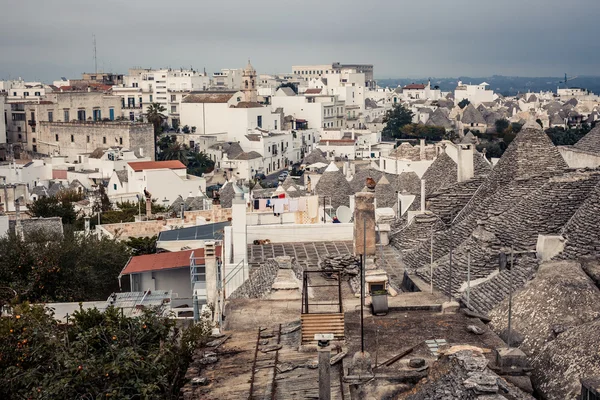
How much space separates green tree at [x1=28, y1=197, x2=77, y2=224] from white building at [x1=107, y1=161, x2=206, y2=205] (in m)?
7.13

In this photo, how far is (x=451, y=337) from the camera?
10.2 metres

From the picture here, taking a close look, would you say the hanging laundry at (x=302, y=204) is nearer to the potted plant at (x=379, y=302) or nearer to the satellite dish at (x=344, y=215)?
the satellite dish at (x=344, y=215)

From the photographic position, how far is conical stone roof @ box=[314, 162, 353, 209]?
36438 millimetres

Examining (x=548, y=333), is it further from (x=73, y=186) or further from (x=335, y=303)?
(x=73, y=186)

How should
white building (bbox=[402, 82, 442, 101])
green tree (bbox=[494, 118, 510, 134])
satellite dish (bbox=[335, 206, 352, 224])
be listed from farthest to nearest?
white building (bbox=[402, 82, 442, 101]) → green tree (bbox=[494, 118, 510, 134]) → satellite dish (bbox=[335, 206, 352, 224])

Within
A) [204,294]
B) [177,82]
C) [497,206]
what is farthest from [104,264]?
[177,82]

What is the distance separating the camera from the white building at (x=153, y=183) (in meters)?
51.7

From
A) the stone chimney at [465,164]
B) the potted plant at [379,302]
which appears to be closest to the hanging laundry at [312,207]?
the stone chimney at [465,164]

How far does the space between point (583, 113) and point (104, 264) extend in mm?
107461

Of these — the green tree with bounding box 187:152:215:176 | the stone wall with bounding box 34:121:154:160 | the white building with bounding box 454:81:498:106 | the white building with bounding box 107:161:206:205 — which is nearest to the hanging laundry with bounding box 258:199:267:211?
the white building with bounding box 107:161:206:205

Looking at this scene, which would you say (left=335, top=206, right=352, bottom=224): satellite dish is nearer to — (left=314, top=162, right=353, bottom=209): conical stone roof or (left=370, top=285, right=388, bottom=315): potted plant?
(left=314, top=162, right=353, bottom=209): conical stone roof

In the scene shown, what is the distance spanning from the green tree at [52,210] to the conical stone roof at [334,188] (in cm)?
1243

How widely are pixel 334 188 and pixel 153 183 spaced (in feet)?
57.0

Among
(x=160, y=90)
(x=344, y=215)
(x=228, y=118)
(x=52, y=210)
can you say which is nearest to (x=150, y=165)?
(x=52, y=210)
